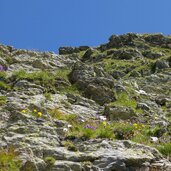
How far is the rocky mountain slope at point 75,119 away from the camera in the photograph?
11.0 meters

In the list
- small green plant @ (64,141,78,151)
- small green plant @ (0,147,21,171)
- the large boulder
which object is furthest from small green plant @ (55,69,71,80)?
small green plant @ (0,147,21,171)

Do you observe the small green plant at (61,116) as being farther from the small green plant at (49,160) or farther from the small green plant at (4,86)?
the small green plant at (49,160)

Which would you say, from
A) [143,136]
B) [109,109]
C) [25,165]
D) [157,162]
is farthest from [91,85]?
[25,165]

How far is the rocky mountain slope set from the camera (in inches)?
432

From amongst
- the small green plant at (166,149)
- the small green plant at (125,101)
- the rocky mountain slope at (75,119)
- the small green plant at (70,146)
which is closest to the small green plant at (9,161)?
the rocky mountain slope at (75,119)

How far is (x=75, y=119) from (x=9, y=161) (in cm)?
689

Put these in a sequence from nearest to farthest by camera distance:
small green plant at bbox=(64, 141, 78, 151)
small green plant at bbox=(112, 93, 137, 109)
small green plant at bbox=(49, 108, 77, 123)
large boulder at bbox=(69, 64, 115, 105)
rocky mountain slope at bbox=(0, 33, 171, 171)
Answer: rocky mountain slope at bbox=(0, 33, 171, 171) → small green plant at bbox=(64, 141, 78, 151) → small green plant at bbox=(49, 108, 77, 123) → small green plant at bbox=(112, 93, 137, 109) → large boulder at bbox=(69, 64, 115, 105)

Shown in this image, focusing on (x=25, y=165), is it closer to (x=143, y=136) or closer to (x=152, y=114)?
(x=143, y=136)

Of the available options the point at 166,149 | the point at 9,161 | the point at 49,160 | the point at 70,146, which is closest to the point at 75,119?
the point at 166,149

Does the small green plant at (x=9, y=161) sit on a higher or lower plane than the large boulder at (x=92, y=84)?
lower

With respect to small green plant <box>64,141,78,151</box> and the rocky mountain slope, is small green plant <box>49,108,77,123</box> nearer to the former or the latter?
the rocky mountain slope

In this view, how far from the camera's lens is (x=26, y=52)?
27297mm

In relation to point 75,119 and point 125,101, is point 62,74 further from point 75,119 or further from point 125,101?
point 75,119

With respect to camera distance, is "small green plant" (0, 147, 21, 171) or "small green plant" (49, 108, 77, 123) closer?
"small green plant" (0, 147, 21, 171)
